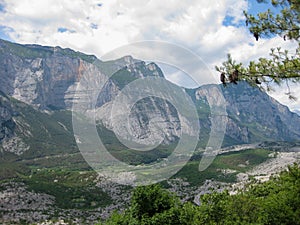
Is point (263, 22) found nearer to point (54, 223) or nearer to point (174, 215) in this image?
point (174, 215)

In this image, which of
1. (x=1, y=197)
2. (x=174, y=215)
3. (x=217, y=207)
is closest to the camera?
(x=174, y=215)

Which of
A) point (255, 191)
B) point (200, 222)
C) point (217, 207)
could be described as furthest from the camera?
point (255, 191)

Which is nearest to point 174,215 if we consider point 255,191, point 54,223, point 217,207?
point 217,207

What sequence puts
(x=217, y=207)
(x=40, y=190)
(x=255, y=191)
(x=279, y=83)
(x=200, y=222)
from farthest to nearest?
(x=40, y=190), (x=255, y=191), (x=217, y=207), (x=200, y=222), (x=279, y=83)

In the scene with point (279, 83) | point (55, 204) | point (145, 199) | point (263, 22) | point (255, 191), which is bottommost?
point (55, 204)

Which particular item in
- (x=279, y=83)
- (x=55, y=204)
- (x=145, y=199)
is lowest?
(x=55, y=204)

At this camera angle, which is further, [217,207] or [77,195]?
Result: [77,195]

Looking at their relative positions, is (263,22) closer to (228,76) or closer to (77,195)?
(228,76)

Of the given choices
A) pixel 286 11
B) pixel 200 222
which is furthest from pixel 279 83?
pixel 200 222

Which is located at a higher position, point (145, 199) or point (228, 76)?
point (228, 76)
